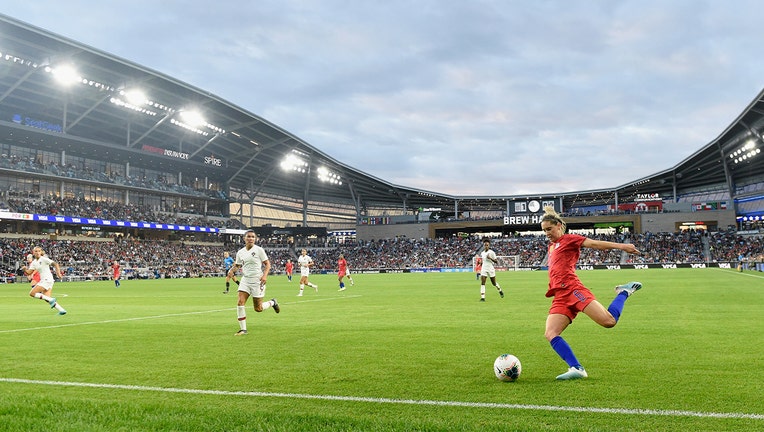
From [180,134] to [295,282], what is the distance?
143 ft

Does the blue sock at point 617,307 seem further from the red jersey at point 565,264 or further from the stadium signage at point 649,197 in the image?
the stadium signage at point 649,197

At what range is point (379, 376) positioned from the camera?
695 cm

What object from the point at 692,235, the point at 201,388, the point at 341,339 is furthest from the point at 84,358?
the point at 692,235

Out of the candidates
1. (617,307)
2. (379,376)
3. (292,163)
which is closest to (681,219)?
(292,163)

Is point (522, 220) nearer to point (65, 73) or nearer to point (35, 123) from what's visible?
point (65, 73)

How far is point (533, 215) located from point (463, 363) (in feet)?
269

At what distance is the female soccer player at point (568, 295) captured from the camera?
666cm

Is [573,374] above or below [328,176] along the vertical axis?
below

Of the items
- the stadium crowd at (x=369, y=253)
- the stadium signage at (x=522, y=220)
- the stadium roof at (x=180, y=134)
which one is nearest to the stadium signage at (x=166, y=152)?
the stadium roof at (x=180, y=134)

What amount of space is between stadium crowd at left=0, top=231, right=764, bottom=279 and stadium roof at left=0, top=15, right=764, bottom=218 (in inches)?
447

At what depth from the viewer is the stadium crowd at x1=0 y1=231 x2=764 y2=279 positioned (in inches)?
2371

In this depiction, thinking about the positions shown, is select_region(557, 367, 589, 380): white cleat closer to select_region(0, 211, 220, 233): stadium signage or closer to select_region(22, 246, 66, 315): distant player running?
select_region(22, 246, 66, 315): distant player running

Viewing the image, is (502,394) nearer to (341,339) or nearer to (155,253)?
(341,339)

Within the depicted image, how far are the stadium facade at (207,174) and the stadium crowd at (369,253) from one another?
10.4 ft
